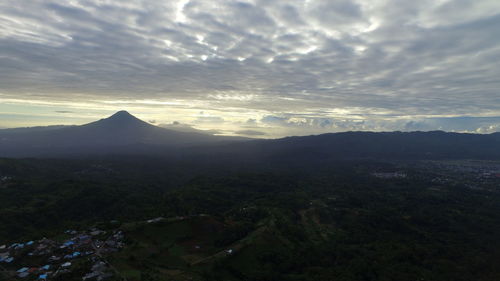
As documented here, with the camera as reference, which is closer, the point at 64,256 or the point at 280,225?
the point at 64,256

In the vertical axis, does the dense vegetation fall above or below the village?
below

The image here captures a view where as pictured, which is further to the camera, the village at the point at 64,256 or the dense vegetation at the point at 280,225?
the dense vegetation at the point at 280,225

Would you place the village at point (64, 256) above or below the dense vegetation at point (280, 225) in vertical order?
above

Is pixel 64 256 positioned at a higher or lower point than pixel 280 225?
higher

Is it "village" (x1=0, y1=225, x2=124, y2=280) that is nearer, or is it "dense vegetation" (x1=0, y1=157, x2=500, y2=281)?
"village" (x1=0, y1=225, x2=124, y2=280)
